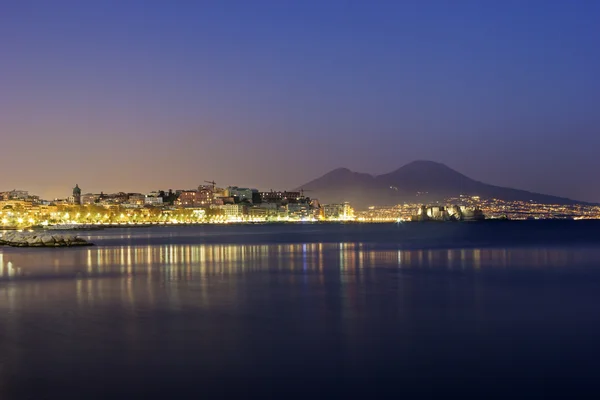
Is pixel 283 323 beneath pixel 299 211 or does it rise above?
beneath

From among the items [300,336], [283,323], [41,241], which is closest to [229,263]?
[283,323]

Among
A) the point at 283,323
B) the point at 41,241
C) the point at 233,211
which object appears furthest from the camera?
the point at 233,211

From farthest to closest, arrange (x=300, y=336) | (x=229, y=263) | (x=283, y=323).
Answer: (x=229, y=263) → (x=283, y=323) → (x=300, y=336)

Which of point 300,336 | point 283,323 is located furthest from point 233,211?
point 300,336

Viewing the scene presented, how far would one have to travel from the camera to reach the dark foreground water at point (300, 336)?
312 inches

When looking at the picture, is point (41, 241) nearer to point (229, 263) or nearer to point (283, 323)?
point (229, 263)

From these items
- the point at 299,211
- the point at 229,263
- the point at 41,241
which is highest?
the point at 299,211

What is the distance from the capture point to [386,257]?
30469mm

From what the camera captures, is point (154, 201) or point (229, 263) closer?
point (229, 263)

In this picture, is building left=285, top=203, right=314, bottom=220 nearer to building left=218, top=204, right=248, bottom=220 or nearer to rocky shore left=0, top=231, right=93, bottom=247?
building left=218, top=204, right=248, bottom=220

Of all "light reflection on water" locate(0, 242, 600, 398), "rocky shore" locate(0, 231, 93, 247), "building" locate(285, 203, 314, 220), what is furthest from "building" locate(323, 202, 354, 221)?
"light reflection on water" locate(0, 242, 600, 398)

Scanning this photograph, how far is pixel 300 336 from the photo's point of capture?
35.6 ft

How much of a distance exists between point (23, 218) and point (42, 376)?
372 feet

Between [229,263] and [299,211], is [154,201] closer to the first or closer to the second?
[299,211]
